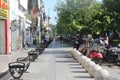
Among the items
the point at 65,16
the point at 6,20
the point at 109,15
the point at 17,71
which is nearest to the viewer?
the point at 17,71

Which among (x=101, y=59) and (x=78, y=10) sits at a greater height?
(x=78, y=10)

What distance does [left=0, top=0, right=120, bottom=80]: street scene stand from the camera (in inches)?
751

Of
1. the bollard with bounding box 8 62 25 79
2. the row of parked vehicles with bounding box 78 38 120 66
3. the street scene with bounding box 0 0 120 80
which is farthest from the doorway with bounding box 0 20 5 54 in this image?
the bollard with bounding box 8 62 25 79

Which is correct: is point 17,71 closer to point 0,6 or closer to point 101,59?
point 101,59

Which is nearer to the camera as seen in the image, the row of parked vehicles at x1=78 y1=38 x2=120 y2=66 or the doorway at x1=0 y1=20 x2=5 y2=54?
the row of parked vehicles at x1=78 y1=38 x2=120 y2=66

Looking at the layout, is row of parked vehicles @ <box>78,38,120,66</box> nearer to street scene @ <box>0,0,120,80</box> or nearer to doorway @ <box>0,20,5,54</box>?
street scene @ <box>0,0,120,80</box>

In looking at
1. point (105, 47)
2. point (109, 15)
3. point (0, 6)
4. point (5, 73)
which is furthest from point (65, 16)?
point (5, 73)

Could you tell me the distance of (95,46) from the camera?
25906 millimetres

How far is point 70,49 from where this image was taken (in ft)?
172

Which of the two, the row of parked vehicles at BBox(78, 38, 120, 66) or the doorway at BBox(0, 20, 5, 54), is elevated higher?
the doorway at BBox(0, 20, 5, 54)

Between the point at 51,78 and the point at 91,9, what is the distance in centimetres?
4468

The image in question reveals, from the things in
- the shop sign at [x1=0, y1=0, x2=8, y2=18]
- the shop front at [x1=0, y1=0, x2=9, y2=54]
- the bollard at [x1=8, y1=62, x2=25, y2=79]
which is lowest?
the bollard at [x1=8, y1=62, x2=25, y2=79]

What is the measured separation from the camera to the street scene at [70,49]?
62.6 feet

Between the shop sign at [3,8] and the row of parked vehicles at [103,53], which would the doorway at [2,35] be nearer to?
the shop sign at [3,8]
